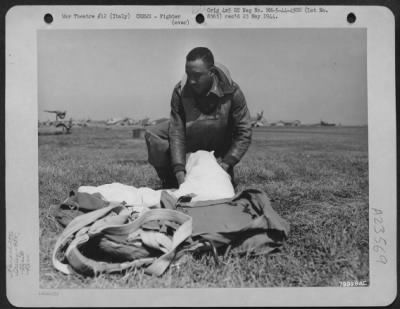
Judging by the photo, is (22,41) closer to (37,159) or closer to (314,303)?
(37,159)

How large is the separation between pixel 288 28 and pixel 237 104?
37cm

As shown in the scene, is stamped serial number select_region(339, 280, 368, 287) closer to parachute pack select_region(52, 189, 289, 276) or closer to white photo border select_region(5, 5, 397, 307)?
white photo border select_region(5, 5, 397, 307)

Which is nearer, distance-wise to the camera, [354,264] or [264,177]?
[354,264]

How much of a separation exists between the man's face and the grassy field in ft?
0.97

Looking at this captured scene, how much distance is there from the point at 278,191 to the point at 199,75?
60cm

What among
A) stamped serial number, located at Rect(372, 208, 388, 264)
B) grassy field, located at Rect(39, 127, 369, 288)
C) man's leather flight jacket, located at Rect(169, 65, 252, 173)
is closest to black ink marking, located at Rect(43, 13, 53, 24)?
grassy field, located at Rect(39, 127, 369, 288)

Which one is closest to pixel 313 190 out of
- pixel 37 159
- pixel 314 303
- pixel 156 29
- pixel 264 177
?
pixel 264 177

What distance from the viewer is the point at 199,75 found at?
2262 mm

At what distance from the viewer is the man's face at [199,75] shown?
2248 millimetres

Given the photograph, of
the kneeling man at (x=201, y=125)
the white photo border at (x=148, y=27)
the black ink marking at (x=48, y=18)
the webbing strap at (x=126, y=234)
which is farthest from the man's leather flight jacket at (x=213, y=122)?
the black ink marking at (x=48, y=18)

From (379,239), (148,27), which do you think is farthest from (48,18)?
(379,239)

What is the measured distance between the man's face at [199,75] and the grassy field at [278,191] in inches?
11.7

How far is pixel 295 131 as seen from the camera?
91.4 inches

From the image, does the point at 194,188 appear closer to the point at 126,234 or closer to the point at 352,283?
the point at 126,234
